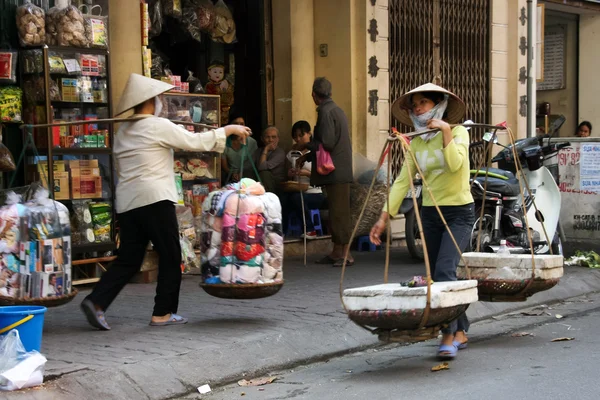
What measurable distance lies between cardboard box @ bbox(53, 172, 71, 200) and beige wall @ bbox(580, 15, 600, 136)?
11397 mm

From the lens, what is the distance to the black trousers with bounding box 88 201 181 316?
22.8 feet

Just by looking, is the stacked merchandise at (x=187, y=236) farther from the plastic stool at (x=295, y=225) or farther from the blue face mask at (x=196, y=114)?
the plastic stool at (x=295, y=225)

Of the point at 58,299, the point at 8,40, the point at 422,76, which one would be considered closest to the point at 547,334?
the point at 58,299

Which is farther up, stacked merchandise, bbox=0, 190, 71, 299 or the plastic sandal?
stacked merchandise, bbox=0, 190, 71, 299

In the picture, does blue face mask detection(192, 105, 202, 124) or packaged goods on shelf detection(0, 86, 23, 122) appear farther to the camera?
blue face mask detection(192, 105, 202, 124)

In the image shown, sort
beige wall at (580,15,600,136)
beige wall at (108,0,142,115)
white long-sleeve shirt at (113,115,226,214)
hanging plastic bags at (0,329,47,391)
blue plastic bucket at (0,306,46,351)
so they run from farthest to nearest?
1. beige wall at (580,15,600,136)
2. beige wall at (108,0,142,115)
3. white long-sleeve shirt at (113,115,226,214)
4. blue plastic bucket at (0,306,46,351)
5. hanging plastic bags at (0,329,47,391)

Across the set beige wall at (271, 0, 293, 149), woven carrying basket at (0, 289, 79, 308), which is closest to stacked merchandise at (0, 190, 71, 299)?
woven carrying basket at (0, 289, 79, 308)

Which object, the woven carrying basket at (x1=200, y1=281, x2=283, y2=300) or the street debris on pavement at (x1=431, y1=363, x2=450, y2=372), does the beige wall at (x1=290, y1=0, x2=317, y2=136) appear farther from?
the street debris on pavement at (x1=431, y1=363, x2=450, y2=372)

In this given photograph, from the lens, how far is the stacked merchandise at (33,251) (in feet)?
21.7

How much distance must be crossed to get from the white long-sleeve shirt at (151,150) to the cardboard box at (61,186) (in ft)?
7.07

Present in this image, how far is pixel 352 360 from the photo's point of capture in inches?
265

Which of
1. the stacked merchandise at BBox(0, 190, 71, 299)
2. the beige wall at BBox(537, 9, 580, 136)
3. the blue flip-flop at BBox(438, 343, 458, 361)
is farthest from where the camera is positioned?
the beige wall at BBox(537, 9, 580, 136)

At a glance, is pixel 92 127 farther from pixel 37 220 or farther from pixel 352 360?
pixel 352 360

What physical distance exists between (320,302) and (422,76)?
19.1 feet
